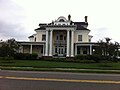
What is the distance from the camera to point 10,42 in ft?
147

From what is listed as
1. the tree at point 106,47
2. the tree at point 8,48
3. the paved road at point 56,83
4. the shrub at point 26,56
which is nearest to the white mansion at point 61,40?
the shrub at point 26,56

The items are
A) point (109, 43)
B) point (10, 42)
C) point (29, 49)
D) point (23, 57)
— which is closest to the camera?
point (109, 43)

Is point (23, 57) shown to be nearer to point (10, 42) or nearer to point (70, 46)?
point (10, 42)

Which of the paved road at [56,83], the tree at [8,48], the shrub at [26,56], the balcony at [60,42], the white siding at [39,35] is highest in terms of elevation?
the white siding at [39,35]

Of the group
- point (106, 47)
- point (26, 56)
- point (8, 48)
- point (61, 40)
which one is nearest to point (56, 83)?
point (106, 47)

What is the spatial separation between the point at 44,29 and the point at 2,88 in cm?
5131

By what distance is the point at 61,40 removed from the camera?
61.1m

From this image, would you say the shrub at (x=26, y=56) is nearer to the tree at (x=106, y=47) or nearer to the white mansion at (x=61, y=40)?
the white mansion at (x=61, y=40)

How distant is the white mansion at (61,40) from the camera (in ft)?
192

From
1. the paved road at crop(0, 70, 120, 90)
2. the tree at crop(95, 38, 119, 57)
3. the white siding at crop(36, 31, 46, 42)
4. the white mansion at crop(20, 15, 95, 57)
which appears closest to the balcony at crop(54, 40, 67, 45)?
the white mansion at crop(20, 15, 95, 57)

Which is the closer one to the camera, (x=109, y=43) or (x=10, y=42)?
(x=109, y=43)

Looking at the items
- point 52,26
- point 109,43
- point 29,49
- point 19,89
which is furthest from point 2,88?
point 29,49

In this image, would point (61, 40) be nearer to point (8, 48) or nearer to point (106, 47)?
point (8, 48)

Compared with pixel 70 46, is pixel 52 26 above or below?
above
